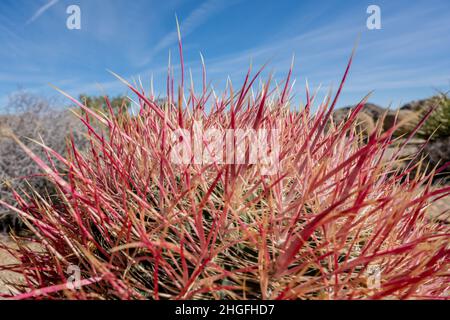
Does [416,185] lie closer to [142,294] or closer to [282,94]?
[282,94]

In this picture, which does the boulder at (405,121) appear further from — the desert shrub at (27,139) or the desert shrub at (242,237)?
the desert shrub at (27,139)

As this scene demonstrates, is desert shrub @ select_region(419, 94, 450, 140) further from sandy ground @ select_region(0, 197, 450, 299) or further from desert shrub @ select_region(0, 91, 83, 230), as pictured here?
desert shrub @ select_region(0, 91, 83, 230)

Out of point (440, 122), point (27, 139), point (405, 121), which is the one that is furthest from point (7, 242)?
point (440, 122)

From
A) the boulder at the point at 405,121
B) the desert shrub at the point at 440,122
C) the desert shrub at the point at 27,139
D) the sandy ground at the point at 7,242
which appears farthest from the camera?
the desert shrub at the point at 440,122

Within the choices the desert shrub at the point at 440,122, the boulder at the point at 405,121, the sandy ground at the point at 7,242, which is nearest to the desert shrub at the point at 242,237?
the boulder at the point at 405,121

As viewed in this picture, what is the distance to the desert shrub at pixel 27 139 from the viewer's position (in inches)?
137

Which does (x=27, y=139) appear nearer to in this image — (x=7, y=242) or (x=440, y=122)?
(x=7, y=242)

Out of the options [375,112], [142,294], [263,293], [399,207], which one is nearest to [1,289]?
Answer: [142,294]

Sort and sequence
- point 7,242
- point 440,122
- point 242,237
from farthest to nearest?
point 440,122, point 7,242, point 242,237

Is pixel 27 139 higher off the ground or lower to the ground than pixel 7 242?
higher

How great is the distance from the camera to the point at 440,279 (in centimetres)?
77

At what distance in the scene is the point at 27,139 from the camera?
3582mm
